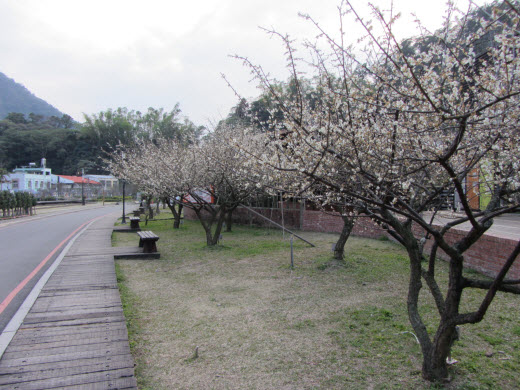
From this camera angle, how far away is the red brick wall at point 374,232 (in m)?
7.12

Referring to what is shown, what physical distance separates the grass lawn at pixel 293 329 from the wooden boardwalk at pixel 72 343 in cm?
27

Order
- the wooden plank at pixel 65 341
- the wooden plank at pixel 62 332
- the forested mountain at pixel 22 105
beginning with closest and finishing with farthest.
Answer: the wooden plank at pixel 65 341, the wooden plank at pixel 62 332, the forested mountain at pixel 22 105

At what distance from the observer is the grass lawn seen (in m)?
3.85

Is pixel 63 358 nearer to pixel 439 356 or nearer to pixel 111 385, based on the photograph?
pixel 111 385

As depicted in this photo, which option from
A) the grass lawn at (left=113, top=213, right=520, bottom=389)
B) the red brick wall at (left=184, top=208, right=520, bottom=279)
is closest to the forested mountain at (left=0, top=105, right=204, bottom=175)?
the red brick wall at (left=184, top=208, right=520, bottom=279)

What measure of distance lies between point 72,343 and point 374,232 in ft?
36.0

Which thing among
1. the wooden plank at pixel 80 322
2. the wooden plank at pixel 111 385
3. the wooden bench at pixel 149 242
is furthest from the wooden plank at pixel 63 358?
the wooden bench at pixel 149 242

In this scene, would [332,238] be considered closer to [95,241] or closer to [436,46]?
[95,241]

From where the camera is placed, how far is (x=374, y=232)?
1340 cm

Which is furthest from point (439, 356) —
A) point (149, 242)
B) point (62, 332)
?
point (149, 242)

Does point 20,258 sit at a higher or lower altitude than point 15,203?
lower

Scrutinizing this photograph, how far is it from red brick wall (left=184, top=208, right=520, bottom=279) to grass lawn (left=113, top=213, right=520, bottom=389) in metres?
0.72

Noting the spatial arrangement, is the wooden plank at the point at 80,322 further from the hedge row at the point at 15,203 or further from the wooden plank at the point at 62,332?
the hedge row at the point at 15,203

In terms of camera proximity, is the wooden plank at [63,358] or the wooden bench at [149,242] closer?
the wooden plank at [63,358]
